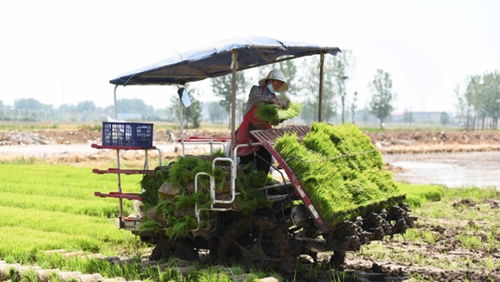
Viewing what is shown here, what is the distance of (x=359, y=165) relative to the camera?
29.3 feet

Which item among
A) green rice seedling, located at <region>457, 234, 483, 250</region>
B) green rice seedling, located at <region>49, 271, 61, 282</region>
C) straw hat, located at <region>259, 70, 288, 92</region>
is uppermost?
straw hat, located at <region>259, 70, 288, 92</region>

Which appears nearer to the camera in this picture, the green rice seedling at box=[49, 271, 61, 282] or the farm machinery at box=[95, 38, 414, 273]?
the farm machinery at box=[95, 38, 414, 273]

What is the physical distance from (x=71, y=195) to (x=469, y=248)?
10.1m

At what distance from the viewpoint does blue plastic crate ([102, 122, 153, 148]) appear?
29.1ft

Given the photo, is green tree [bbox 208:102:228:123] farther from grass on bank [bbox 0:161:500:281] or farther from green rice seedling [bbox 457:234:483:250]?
green rice seedling [bbox 457:234:483:250]

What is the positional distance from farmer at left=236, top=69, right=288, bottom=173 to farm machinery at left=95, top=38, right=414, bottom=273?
19 centimetres

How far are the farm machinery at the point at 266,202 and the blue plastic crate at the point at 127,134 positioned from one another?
5cm

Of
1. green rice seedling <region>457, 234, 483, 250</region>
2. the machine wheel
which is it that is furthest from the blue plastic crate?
green rice seedling <region>457, 234, 483, 250</region>

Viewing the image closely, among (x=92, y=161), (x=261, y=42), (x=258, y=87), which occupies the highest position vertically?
(x=261, y=42)

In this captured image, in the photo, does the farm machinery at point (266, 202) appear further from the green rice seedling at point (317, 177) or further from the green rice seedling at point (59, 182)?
the green rice seedling at point (59, 182)

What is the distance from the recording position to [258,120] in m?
8.50

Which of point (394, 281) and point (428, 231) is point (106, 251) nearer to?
point (394, 281)

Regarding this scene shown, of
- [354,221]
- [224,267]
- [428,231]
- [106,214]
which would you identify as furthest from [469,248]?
[106,214]

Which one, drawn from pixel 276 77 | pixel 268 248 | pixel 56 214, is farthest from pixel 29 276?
pixel 56 214
